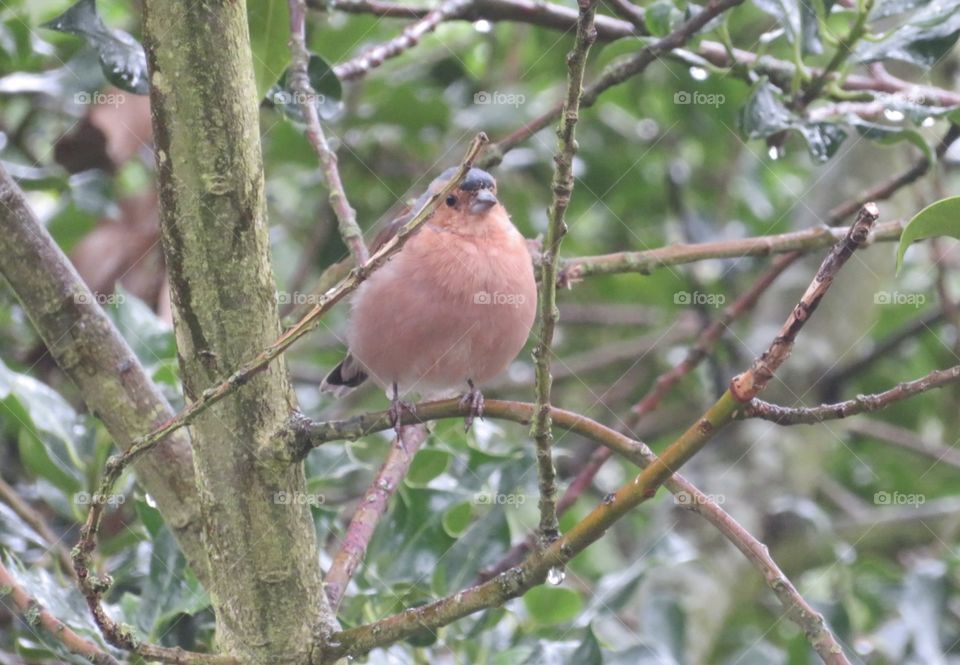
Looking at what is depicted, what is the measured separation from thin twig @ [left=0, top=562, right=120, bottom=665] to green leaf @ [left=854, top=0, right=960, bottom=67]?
2666 millimetres

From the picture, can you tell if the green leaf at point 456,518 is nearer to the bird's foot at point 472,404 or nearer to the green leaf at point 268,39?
the bird's foot at point 472,404

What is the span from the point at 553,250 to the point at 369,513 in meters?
1.18

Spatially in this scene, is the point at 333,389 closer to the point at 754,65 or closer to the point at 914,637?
the point at 754,65

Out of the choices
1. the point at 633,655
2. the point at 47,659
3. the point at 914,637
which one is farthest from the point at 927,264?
the point at 47,659

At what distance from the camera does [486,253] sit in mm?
3834

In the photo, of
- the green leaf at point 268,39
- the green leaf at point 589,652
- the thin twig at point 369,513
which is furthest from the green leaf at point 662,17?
the green leaf at point 589,652

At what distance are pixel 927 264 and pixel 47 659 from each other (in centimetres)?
471

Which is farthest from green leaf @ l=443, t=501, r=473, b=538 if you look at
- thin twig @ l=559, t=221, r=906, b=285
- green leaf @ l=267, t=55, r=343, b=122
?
green leaf @ l=267, t=55, r=343, b=122

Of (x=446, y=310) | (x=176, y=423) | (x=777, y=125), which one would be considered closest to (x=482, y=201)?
(x=446, y=310)

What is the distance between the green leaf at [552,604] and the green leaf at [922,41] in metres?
1.82

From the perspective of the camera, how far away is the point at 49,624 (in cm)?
229

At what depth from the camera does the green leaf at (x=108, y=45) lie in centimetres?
332

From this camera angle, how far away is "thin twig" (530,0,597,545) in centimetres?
Result: 193

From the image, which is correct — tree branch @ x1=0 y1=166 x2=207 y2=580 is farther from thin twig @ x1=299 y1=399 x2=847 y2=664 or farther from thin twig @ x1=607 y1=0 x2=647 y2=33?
thin twig @ x1=607 y1=0 x2=647 y2=33
